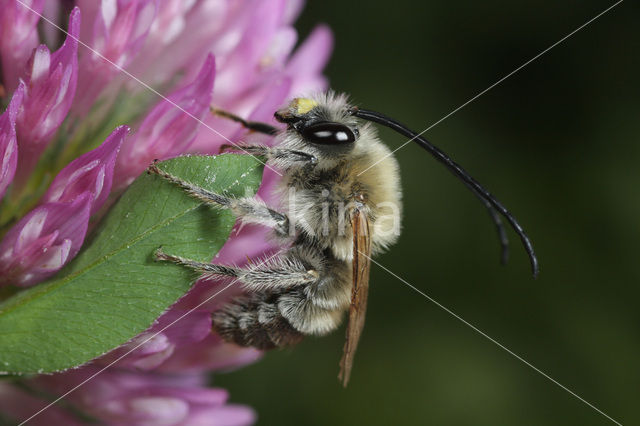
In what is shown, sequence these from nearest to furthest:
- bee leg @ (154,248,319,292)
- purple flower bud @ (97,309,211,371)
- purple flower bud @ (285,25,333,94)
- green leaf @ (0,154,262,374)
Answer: green leaf @ (0,154,262,374) < purple flower bud @ (97,309,211,371) < bee leg @ (154,248,319,292) < purple flower bud @ (285,25,333,94)

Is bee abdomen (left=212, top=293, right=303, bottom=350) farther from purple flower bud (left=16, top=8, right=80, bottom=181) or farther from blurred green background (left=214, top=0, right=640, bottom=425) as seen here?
blurred green background (left=214, top=0, right=640, bottom=425)

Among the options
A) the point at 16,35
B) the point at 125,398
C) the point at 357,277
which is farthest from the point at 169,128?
the point at 125,398

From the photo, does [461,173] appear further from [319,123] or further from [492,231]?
[492,231]

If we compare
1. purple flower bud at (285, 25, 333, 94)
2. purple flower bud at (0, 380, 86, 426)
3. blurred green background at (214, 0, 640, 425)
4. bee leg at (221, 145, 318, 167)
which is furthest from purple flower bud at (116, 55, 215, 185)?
blurred green background at (214, 0, 640, 425)

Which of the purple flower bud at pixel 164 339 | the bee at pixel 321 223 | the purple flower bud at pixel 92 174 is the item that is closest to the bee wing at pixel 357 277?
the bee at pixel 321 223

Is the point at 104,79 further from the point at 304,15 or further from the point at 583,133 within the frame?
the point at 583,133

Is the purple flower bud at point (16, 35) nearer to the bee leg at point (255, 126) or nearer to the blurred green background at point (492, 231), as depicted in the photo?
the bee leg at point (255, 126)
